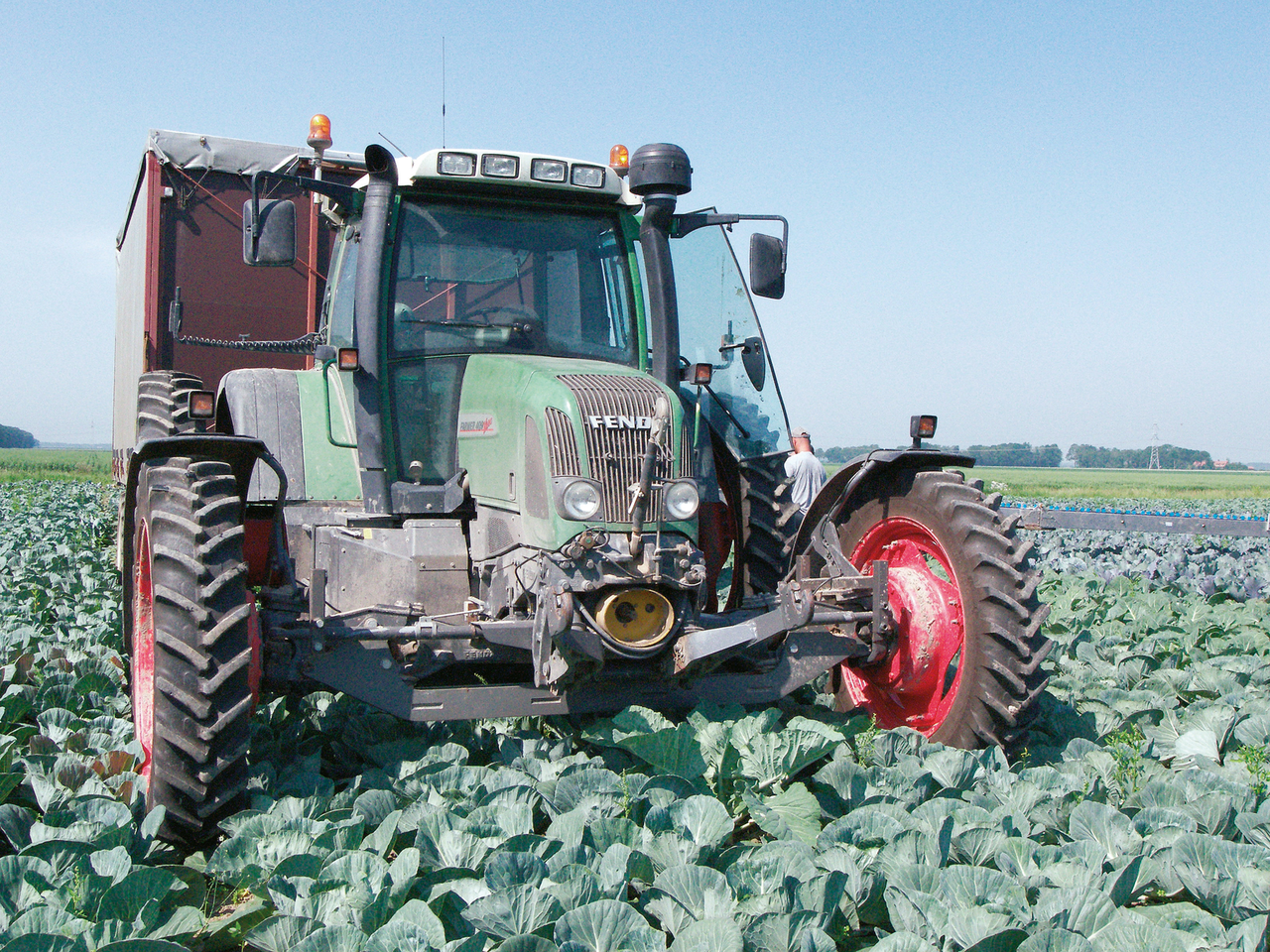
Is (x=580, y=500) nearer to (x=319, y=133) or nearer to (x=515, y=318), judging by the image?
(x=515, y=318)

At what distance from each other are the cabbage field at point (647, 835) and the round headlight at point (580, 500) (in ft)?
2.41

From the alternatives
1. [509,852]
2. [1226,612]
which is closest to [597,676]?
[509,852]

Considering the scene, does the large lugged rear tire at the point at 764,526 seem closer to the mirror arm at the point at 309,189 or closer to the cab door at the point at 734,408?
the cab door at the point at 734,408

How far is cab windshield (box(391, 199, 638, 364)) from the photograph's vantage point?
4.60 meters

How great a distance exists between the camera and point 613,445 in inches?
156

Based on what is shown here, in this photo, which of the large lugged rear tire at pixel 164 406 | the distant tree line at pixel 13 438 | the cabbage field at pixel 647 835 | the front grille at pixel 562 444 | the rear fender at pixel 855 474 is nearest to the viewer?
the cabbage field at pixel 647 835

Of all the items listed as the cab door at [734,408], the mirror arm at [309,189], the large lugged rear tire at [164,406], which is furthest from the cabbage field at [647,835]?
the mirror arm at [309,189]

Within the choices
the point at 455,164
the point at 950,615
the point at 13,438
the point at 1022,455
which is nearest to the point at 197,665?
the point at 455,164

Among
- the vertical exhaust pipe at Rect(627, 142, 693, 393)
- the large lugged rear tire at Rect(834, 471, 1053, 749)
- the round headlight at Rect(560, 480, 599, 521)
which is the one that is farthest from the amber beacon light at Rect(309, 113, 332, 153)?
→ the large lugged rear tire at Rect(834, 471, 1053, 749)

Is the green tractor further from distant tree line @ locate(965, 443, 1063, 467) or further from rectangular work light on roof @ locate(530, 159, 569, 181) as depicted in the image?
distant tree line @ locate(965, 443, 1063, 467)

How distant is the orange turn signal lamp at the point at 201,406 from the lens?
5.10 metres

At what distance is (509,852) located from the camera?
268 centimetres

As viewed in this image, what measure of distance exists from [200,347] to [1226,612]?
7447 mm

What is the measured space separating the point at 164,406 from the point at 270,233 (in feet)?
5.89
